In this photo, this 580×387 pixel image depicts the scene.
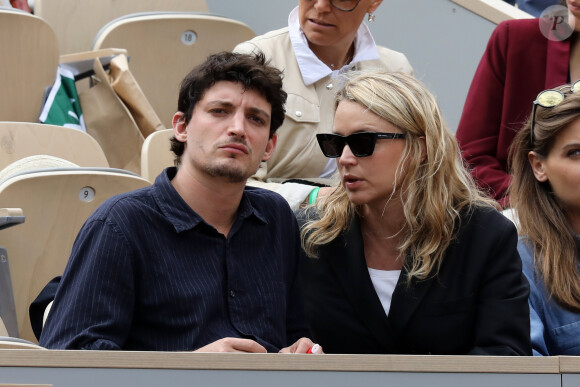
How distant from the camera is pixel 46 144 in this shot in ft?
10.3

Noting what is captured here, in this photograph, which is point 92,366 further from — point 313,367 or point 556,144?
point 556,144

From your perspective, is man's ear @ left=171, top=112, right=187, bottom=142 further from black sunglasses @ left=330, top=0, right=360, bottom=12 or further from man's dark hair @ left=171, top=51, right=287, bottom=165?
black sunglasses @ left=330, top=0, right=360, bottom=12

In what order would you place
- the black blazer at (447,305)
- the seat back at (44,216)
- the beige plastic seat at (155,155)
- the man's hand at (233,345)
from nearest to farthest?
the man's hand at (233,345)
the black blazer at (447,305)
the seat back at (44,216)
the beige plastic seat at (155,155)

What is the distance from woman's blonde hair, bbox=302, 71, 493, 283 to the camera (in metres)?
2.38

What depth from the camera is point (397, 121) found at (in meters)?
2.39

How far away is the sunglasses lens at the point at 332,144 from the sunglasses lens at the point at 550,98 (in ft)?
1.81

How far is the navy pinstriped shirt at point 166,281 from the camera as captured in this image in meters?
2.00

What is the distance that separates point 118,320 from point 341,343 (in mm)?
603

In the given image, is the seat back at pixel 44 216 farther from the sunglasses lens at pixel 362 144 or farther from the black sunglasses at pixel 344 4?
the black sunglasses at pixel 344 4

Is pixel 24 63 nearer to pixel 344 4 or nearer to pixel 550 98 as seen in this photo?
pixel 344 4

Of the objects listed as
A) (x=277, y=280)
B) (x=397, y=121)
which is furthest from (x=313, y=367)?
(x=397, y=121)

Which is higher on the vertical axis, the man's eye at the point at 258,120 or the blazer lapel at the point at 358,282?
the man's eye at the point at 258,120

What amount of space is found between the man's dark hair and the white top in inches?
18.1

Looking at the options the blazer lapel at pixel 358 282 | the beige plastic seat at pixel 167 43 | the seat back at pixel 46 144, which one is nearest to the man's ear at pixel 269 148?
the blazer lapel at pixel 358 282
